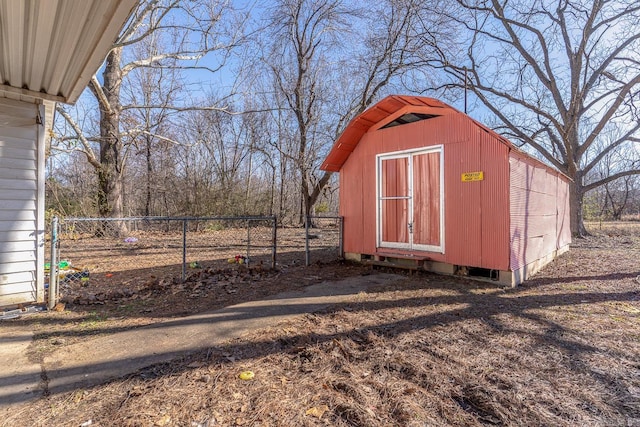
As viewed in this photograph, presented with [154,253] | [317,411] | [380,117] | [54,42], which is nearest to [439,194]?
[380,117]

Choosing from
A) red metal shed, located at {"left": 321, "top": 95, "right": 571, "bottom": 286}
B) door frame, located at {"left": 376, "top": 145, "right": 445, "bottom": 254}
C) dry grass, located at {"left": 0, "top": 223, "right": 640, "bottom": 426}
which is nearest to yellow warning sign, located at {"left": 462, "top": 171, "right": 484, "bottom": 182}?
red metal shed, located at {"left": 321, "top": 95, "right": 571, "bottom": 286}

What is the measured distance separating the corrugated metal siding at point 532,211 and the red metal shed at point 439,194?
20 millimetres

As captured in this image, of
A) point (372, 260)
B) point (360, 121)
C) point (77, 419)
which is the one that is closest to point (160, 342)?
point (77, 419)

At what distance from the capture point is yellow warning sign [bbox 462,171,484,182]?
5526 mm

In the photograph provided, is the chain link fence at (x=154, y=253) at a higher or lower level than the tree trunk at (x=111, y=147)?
lower

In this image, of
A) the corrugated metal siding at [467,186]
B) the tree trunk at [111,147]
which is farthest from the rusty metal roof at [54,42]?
the tree trunk at [111,147]

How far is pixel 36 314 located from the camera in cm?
395

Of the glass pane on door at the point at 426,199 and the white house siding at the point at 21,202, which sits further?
the glass pane on door at the point at 426,199

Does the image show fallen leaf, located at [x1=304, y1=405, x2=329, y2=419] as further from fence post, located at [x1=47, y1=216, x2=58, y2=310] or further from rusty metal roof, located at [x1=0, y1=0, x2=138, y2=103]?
fence post, located at [x1=47, y1=216, x2=58, y2=310]

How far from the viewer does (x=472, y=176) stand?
5.64m

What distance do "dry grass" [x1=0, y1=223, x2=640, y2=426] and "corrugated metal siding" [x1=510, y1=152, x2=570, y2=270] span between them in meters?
1.70

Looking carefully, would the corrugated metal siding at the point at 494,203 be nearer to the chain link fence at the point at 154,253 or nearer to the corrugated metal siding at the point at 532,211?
the corrugated metal siding at the point at 532,211

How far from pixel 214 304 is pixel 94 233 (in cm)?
888

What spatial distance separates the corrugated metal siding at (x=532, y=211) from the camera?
5.45m
